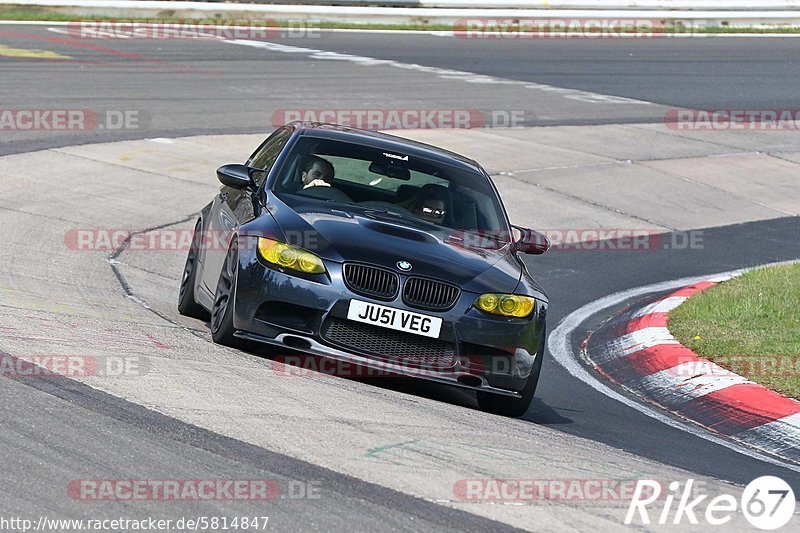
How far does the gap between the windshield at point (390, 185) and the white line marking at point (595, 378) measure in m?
1.29

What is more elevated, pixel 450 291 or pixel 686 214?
pixel 450 291

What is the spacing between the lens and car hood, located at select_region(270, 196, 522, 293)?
7.10 meters

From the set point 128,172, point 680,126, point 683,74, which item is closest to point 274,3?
point 683,74

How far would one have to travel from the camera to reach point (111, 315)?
7.96 m

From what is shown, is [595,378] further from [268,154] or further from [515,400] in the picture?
[268,154]

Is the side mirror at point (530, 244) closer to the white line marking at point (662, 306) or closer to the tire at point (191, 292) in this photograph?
the tire at point (191, 292)

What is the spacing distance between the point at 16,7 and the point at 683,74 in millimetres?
13466

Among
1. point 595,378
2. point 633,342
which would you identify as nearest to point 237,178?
point 595,378

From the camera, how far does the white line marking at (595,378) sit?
7.21 meters

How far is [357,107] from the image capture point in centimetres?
1928

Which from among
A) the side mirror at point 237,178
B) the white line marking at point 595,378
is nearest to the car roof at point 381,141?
the side mirror at point 237,178

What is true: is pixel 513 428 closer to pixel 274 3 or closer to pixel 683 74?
pixel 683 74

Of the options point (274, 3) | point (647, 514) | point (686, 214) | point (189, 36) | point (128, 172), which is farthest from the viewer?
point (274, 3)

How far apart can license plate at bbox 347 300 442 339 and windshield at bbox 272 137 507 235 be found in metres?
1.23
